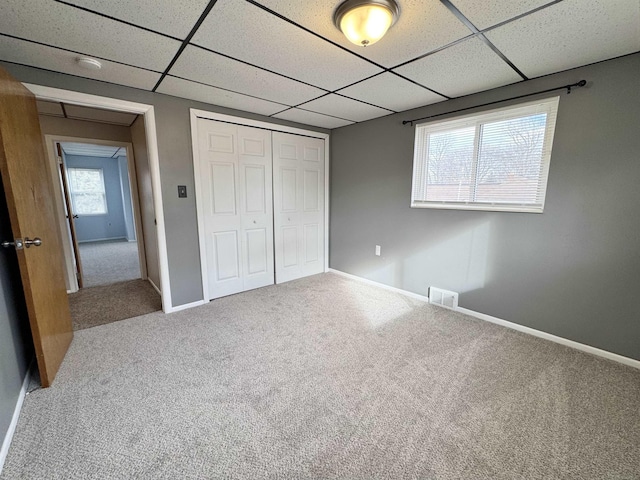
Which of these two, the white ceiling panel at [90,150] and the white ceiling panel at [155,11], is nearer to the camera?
the white ceiling panel at [155,11]

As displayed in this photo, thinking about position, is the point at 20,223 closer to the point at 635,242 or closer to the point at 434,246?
the point at 434,246

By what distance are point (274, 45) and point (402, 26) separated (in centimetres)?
78

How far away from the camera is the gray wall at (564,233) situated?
6.43 ft

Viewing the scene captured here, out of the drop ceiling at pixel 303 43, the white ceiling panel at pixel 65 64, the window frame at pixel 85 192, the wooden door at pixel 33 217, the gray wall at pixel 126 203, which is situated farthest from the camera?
the gray wall at pixel 126 203

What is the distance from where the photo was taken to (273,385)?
182 centimetres

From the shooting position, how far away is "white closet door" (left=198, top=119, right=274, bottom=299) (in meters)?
3.06

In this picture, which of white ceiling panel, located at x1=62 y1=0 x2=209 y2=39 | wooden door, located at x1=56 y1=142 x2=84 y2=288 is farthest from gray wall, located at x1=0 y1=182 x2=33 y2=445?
wooden door, located at x1=56 y1=142 x2=84 y2=288

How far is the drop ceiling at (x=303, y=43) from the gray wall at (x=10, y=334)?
1.13 metres

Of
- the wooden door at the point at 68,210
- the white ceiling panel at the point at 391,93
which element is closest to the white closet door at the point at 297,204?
the white ceiling panel at the point at 391,93

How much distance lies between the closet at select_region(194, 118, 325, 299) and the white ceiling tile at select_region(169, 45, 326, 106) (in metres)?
0.73

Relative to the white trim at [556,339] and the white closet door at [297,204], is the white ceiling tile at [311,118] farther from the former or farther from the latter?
the white trim at [556,339]

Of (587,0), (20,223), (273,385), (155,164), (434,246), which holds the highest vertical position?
(587,0)

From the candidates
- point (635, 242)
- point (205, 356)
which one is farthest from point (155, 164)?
point (635, 242)

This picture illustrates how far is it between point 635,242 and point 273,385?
2.76m
